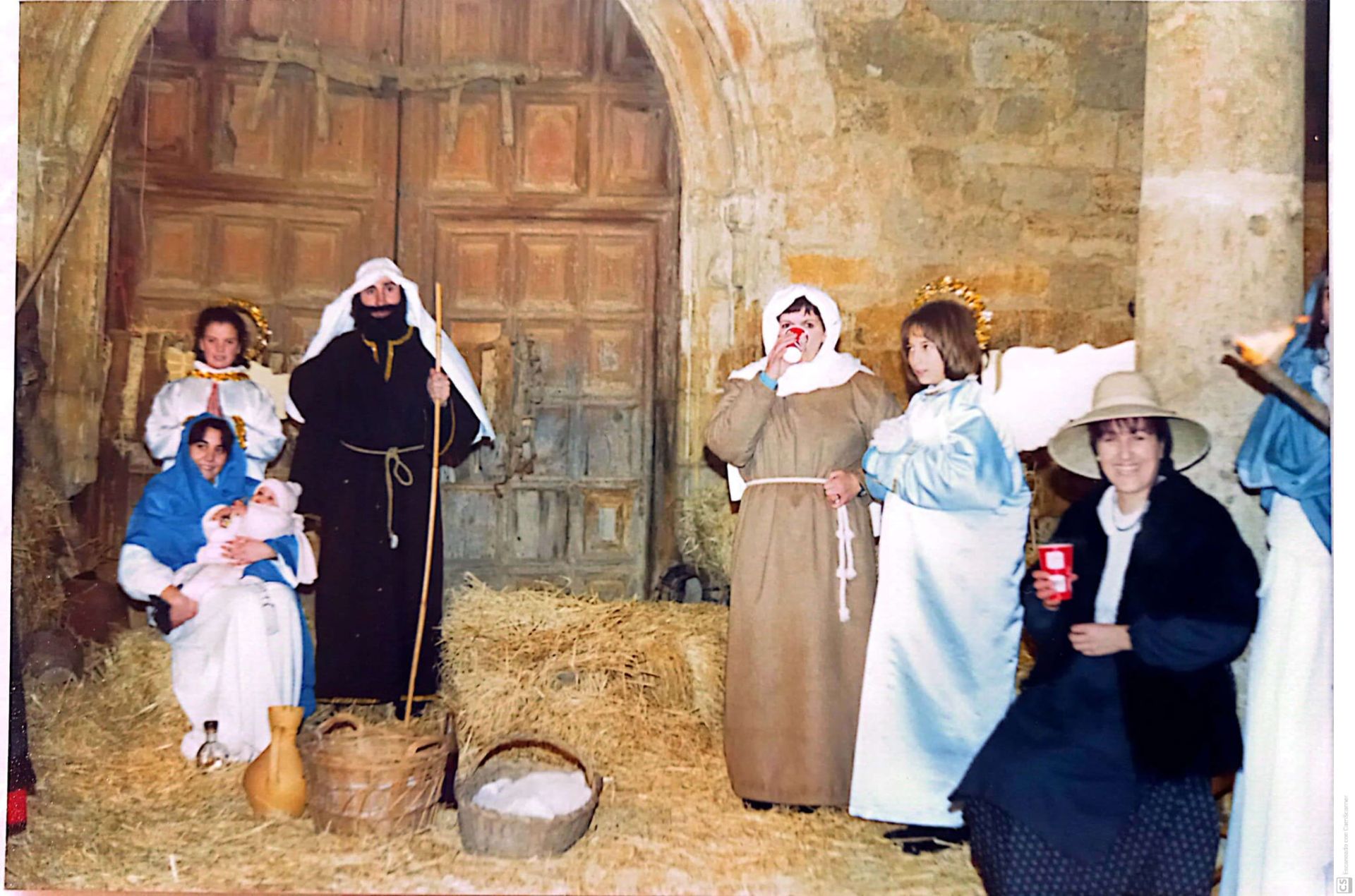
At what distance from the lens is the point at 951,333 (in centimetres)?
340

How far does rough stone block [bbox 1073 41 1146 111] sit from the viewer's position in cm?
372

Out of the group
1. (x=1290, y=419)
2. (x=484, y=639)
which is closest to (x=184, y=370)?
(x=484, y=639)

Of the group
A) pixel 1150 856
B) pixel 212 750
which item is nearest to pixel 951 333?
pixel 1150 856

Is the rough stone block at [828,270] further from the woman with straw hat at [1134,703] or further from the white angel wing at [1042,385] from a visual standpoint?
the woman with straw hat at [1134,703]

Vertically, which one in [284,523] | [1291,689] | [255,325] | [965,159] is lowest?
[1291,689]

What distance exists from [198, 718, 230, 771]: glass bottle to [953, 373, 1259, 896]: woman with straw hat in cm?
Answer: 227

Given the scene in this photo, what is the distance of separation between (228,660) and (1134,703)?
2651 millimetres

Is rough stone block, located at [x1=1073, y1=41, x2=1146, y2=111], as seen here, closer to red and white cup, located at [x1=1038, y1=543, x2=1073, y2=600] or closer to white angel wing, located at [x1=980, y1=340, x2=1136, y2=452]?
white angel wing, located at [x1=980, y1=340, x2=1136, y2=452]

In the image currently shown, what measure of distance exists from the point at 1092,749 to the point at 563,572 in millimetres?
1790

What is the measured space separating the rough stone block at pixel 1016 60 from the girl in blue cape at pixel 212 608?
2682 mm

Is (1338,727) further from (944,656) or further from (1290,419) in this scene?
(944,656)

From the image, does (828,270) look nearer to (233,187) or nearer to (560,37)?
(560,37)

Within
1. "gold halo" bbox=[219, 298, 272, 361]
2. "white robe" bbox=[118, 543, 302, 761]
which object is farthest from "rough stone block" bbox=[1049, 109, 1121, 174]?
"white robe" bbox=[118, 543, 302, 761]

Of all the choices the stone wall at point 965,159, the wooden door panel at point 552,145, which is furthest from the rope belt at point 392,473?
the stone wall at point 965,159
